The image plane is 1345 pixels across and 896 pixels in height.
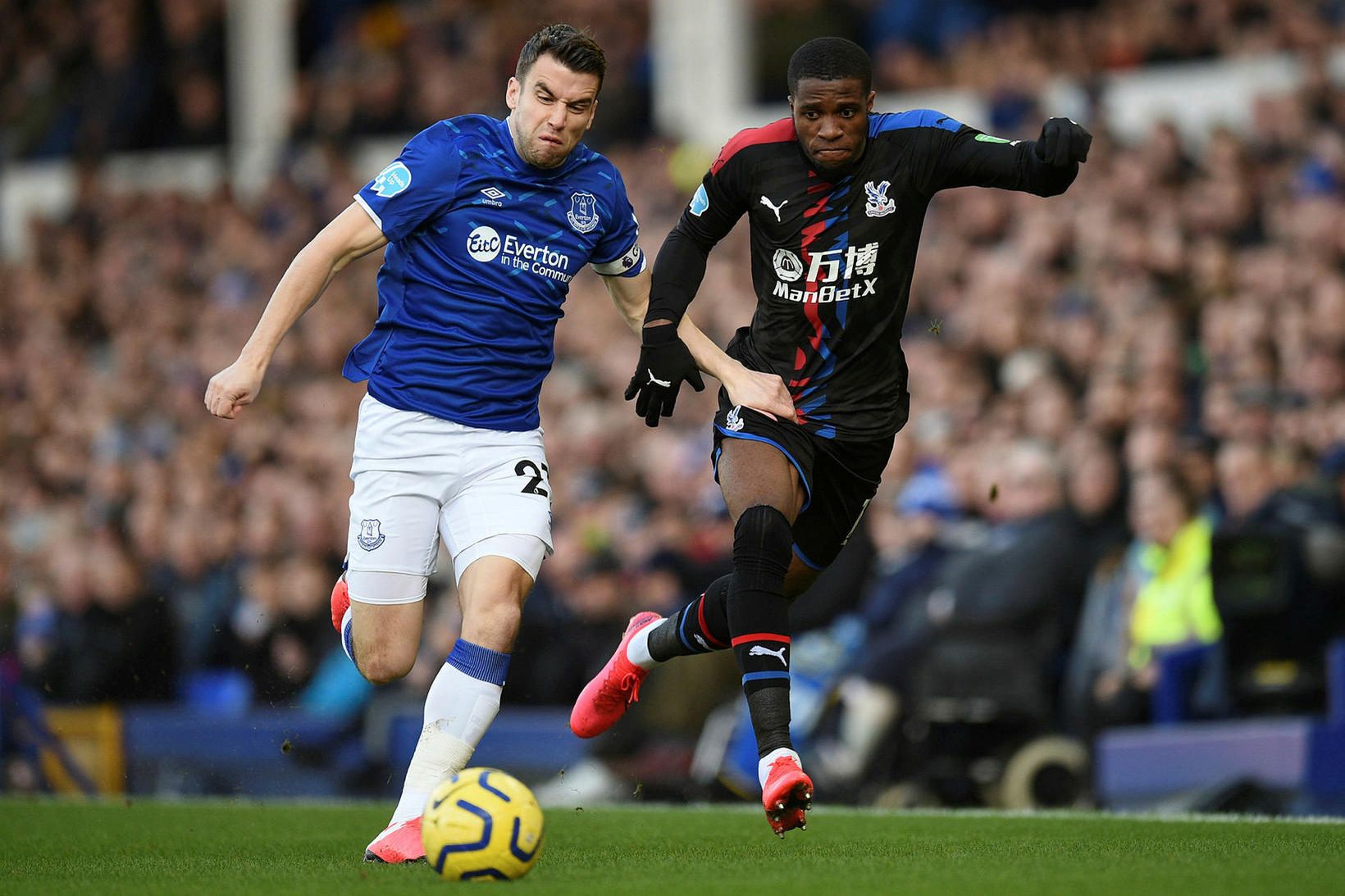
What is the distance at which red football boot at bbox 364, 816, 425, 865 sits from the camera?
5.96 metres

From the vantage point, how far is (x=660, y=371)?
6.34m

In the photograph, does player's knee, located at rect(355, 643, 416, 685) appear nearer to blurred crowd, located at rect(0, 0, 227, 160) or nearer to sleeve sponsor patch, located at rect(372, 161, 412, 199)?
sleeve sponsor patch, located at rect(372, 161, 412, 199)

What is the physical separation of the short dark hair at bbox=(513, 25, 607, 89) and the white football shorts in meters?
1.22

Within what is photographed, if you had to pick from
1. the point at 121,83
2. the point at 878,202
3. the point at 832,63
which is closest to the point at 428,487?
the point at 878,202

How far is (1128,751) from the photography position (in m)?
8.62

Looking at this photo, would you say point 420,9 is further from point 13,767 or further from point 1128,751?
point 1128,751

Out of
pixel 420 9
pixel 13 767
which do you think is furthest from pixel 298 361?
pixel 420 9

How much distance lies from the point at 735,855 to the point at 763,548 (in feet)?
3.38

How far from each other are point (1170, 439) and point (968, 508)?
1.28m

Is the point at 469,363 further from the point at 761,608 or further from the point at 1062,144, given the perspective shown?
the point at 1062,144

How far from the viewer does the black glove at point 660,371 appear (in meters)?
6.34

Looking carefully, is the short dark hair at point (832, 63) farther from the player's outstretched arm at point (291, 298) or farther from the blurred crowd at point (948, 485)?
the blurred crowd at point (948, 485)

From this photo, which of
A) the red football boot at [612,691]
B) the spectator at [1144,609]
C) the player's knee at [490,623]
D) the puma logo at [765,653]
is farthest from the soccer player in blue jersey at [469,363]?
the spectator at [1144,609]

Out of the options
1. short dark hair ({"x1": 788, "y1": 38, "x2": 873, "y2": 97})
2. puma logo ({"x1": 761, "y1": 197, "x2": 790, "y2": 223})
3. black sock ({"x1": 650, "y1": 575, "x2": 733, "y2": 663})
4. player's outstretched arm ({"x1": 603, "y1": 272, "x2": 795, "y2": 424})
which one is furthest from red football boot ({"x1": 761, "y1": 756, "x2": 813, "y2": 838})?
short dark hair ({"x1": 788, "y1": 38, "x2": 873, "y2": 97})
